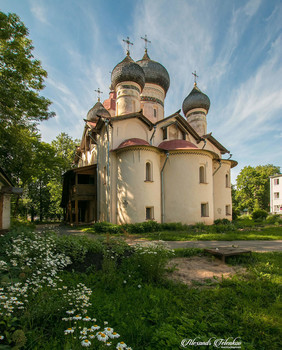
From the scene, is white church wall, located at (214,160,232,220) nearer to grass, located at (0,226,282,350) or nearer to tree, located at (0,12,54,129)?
grass, located at (0,226,282,350)

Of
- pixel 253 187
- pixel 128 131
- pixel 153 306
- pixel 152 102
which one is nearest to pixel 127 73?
pixel 152 102

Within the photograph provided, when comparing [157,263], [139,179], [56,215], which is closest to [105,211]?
[139,179]

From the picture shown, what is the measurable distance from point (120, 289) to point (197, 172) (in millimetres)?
13475

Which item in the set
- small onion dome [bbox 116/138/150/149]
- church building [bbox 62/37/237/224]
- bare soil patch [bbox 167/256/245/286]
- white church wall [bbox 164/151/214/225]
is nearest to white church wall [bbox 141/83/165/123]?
church building [bbox 62/37/237/224]

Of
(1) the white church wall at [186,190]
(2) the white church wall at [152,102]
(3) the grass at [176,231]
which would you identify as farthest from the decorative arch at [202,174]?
(2) the white church wall at [152,102]

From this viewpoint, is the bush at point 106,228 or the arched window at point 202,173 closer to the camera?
the bush at point 106,228

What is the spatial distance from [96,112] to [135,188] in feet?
45.7

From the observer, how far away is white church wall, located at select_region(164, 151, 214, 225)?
1605 cm

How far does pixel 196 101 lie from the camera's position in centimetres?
2481

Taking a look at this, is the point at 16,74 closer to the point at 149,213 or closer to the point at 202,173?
the point at 149,213

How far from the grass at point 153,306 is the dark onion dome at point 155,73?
2096 cm

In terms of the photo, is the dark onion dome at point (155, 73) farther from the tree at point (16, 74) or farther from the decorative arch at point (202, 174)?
the tree at point (16, 74)

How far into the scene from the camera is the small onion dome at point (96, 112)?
24.8 m

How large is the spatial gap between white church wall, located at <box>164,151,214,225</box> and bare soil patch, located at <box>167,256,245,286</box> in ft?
30.7
